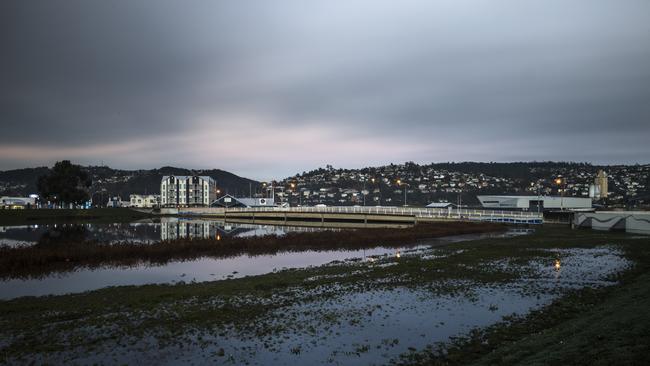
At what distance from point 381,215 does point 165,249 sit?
194 feet

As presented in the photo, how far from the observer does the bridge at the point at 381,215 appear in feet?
285

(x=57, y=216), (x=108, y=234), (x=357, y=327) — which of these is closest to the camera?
(x=357, y=327)

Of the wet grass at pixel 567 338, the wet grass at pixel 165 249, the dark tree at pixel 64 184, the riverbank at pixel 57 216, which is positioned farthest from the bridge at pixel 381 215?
the wet grass at pixel 567 338

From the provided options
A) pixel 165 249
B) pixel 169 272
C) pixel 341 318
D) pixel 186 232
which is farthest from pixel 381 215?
pixel 341 318

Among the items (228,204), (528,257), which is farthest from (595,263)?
(228,204)

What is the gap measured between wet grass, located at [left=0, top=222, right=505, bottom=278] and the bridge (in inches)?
639

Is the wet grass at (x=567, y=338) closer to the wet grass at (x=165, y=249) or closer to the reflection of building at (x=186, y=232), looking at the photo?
the wet grass at (x=165, y=249)

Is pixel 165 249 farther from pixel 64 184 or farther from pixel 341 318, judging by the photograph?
pixel 64 184

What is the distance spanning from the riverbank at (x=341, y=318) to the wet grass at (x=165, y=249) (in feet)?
51.6

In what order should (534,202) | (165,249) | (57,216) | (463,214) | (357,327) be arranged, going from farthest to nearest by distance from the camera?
(534,202) < (57,216) < (463,214) < (165,249) < (357,327)

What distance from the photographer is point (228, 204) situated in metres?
193

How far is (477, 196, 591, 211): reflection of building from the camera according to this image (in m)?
160

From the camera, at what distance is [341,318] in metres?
19.1

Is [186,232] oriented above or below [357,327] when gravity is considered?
below
